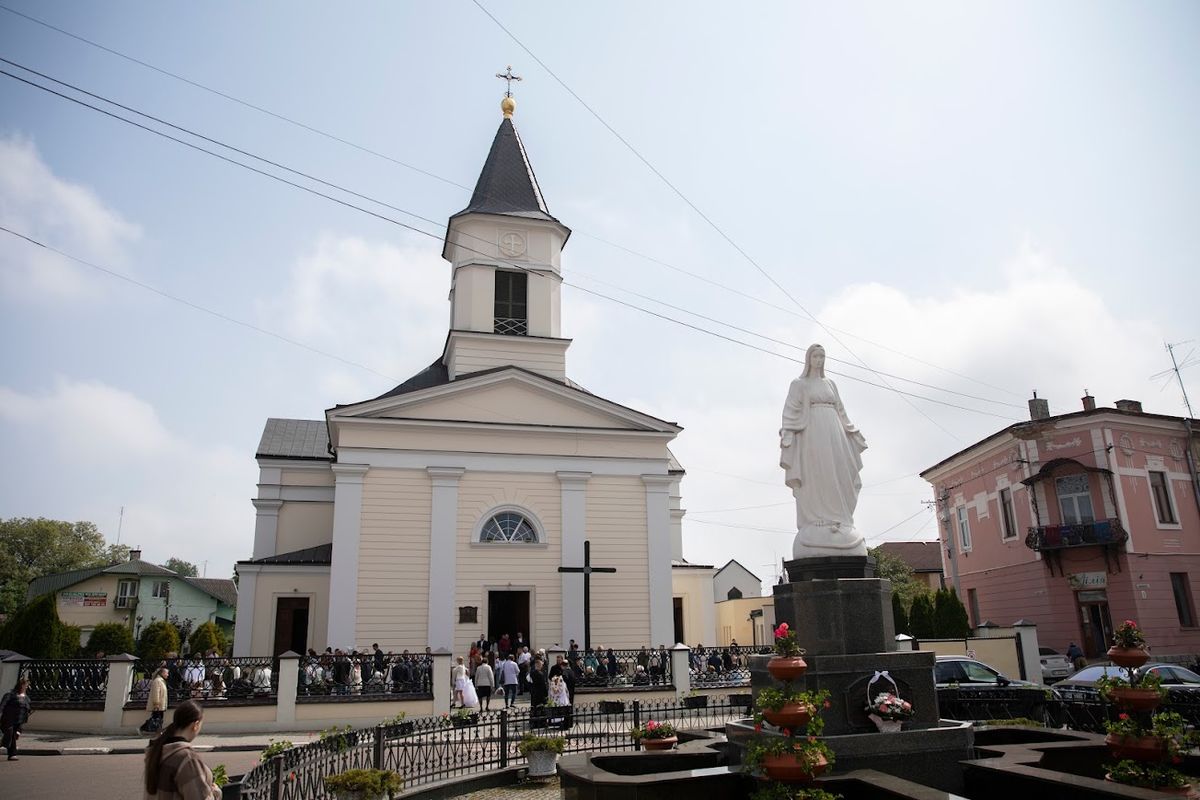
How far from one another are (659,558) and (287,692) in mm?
11038

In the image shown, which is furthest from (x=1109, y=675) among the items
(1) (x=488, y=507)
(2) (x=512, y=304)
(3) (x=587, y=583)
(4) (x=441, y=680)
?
(2) (x=512, y=304)

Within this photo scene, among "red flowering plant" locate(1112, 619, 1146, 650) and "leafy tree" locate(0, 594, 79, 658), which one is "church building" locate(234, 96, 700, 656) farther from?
"red flowering plant" locate(1112, 619, 1146, 650)

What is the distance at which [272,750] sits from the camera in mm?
6938

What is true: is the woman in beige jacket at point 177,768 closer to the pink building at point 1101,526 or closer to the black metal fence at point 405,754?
the black metal fence at point 405,754

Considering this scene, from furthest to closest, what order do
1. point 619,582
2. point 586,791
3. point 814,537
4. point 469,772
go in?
point 619,582 < point 469,772 < point 814,537 < point 586,791

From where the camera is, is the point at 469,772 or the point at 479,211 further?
the point at 479,211

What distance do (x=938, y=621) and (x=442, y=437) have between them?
55.1 ft

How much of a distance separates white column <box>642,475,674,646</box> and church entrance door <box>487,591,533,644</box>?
11.7 feet

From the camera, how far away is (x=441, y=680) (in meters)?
16.9

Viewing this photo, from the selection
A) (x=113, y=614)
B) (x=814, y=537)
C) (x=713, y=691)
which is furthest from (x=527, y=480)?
(x=113, y=614)

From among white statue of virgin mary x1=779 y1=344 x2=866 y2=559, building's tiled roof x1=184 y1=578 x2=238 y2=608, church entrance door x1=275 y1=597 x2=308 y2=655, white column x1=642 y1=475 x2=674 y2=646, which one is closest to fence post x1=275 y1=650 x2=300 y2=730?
church entrance door x1=275 y1=597 x2=308 y2=655

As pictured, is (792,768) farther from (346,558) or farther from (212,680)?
(346,558)

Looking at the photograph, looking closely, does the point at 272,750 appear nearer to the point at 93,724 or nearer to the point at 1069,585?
the point at 93,724

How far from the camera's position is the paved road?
33.2ft
